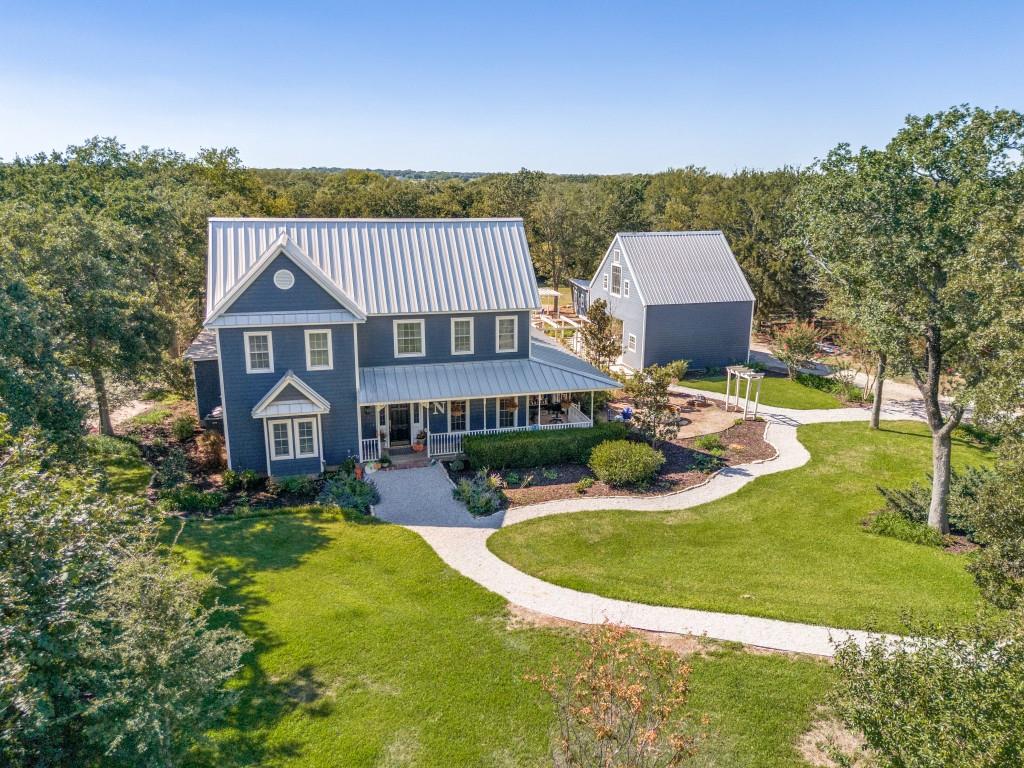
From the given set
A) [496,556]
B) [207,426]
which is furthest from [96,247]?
[496,556]

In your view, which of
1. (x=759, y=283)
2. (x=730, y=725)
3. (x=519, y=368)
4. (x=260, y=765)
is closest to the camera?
(x=260, y=765)

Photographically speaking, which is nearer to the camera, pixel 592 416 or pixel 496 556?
pixel 496 556

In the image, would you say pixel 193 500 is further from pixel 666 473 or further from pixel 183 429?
pixel 666 473

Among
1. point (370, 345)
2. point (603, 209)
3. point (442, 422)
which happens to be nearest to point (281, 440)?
point (370, 345)

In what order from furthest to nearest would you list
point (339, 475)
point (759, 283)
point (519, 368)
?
1. point (759, 283)
2. point (519, 368)
3. point (339, 475)

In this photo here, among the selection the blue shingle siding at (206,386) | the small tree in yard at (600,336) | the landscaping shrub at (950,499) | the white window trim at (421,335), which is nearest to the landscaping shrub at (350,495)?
the white window trim at (421,335)

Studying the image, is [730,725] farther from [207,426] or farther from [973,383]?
[207,426]
